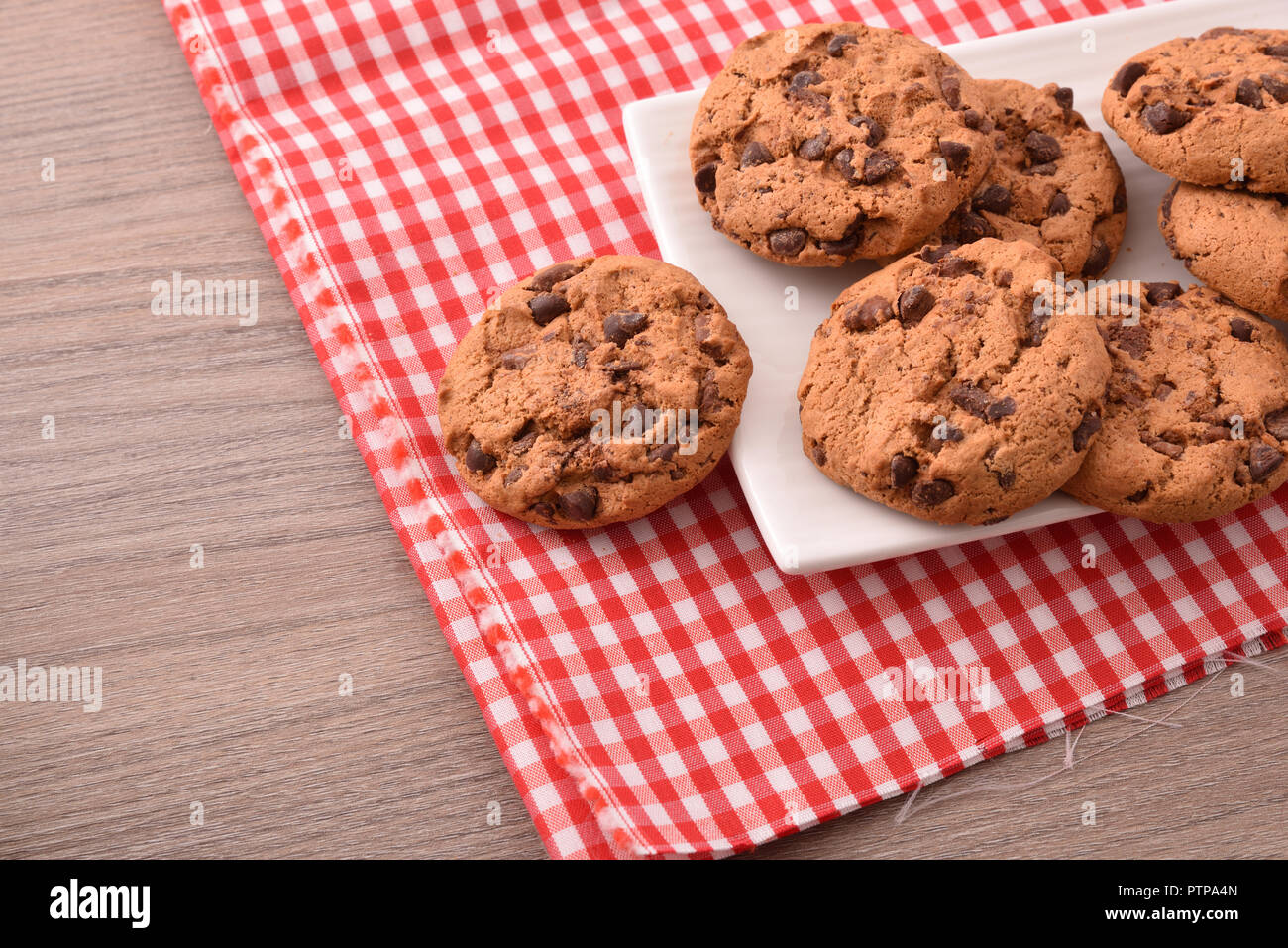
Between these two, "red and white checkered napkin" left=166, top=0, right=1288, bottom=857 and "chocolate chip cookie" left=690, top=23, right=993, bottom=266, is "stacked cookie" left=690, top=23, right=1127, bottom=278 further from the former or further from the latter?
"red and white checkered napkin" left=166, top=0, right=1288, bottom=857

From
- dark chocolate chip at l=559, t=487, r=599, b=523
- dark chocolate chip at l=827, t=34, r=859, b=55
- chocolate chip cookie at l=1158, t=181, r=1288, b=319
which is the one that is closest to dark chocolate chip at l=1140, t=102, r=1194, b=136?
chocolate chip cookie at l=1158, t=181, r=1288, b=319

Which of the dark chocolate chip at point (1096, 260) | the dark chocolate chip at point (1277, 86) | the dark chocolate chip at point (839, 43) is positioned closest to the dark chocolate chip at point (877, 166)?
the dark chocolate chip at point (839, 43)

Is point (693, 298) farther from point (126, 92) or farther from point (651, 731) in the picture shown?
point (126, 92)

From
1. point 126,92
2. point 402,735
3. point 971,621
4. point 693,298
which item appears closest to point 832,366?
point 693,298

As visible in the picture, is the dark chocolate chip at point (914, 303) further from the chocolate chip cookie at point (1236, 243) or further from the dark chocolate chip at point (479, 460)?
the dark chocolate chip at point (479, 460)

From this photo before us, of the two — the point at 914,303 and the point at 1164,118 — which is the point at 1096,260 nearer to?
the point at 1164,118
